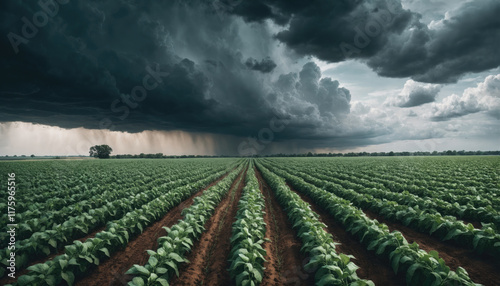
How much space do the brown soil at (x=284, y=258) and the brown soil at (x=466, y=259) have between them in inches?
163

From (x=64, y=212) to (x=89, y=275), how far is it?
536 centimetres

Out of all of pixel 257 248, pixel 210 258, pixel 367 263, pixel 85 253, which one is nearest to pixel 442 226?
pixel 367 263

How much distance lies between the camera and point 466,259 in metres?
6.40

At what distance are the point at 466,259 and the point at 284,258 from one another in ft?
17.3

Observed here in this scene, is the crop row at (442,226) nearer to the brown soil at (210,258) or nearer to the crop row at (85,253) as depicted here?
the brown soil at (210,258)

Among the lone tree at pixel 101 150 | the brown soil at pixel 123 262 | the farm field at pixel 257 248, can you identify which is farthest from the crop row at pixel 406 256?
the lone tree at pixel 101 150

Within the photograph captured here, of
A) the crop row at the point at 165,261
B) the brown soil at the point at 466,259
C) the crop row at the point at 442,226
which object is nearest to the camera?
the crop row at the point at 165,261

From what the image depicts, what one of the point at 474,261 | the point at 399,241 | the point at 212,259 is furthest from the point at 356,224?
the point at 212,259

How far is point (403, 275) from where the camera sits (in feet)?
18.3

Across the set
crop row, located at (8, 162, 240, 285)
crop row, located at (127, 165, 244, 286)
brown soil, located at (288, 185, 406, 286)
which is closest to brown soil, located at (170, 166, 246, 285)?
crop row, located at (127, 165, 244, 286)

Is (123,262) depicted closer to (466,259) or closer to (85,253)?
(85,253)

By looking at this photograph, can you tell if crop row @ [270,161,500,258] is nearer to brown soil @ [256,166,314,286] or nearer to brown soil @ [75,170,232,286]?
brown soil @ [256,166,314,286]

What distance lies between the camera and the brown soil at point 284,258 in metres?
5.76

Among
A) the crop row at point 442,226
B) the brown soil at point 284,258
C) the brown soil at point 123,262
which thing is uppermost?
the crop row at point 442,226
